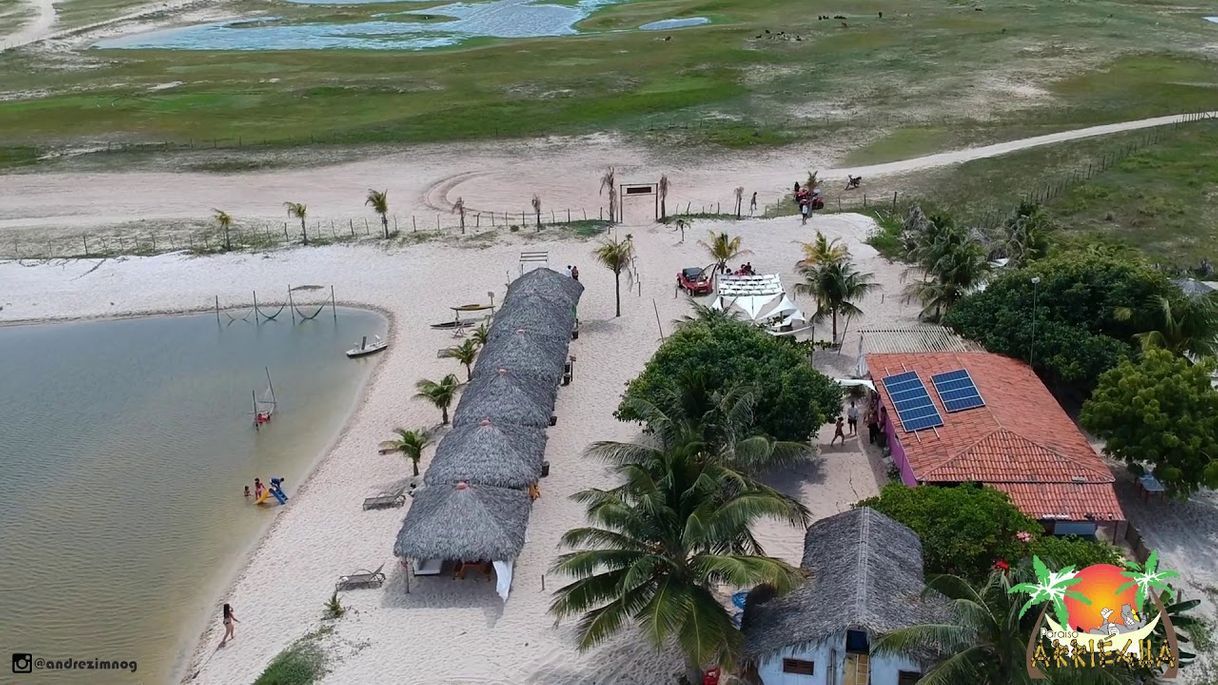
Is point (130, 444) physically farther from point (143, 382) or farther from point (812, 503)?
point (812, 503)

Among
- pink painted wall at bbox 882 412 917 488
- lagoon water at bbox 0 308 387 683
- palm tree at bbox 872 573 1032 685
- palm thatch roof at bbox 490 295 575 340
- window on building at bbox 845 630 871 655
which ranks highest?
palm tree at bbox 872 573 1032 685

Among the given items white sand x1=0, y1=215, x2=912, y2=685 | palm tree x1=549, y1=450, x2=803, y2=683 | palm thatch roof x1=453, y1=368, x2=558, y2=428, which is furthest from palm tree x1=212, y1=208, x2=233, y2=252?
palm tree x1=549, y1=450, x2=803, y2=683

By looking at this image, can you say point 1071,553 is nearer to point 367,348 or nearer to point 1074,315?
point 1074,315

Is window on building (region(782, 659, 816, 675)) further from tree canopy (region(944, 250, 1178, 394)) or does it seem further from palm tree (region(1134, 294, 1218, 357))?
palm tree (region(1134, 294, 1218, 357))

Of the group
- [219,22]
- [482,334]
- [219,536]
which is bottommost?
[219,536]

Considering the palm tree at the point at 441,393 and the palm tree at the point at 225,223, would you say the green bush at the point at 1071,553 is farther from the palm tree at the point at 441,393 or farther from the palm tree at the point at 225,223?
the palm tree at the point at 225,223

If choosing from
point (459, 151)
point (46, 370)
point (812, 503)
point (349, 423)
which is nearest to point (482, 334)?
point (349, 423)
